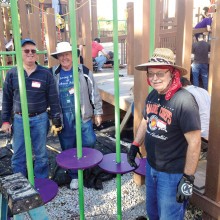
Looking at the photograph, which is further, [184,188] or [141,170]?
[141,170]

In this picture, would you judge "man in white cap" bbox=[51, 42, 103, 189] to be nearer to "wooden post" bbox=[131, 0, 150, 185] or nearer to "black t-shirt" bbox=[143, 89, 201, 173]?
"wooden post" bbox=[131, 0, 150, 185]

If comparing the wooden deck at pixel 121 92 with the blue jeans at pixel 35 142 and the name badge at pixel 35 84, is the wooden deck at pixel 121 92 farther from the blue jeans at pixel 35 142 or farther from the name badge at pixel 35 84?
the name badge at pixel 35 84

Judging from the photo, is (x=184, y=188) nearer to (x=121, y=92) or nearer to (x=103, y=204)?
(x=103, y=204)

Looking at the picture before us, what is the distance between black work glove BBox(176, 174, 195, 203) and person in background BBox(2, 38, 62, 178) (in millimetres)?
1839

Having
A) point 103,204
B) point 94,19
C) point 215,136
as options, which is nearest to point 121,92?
point 103,204

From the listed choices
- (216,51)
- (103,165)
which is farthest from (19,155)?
(216,51)

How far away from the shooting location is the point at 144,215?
3.10 metres

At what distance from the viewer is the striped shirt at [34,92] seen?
10.6 ft

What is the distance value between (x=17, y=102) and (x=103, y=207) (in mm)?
1532

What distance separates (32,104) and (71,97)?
1.59 feet

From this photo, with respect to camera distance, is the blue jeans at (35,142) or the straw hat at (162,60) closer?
the straw hat at (162,60)

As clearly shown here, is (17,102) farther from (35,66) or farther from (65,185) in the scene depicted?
(65,185)

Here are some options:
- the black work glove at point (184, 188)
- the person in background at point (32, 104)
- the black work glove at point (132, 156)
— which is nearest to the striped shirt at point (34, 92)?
the person in background at point (32, 104)

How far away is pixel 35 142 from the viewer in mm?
3465
